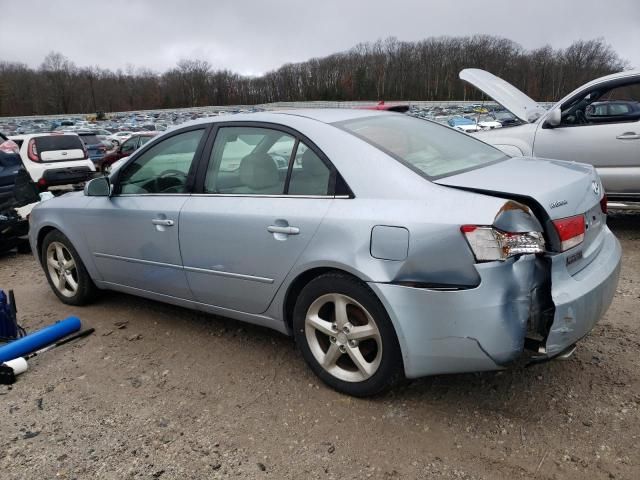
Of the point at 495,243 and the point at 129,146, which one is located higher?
the point at 495,243

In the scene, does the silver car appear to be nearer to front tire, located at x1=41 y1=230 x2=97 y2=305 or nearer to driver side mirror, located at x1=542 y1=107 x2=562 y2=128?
front tire, located at x1=41 y1=230 x2=97 y2=305

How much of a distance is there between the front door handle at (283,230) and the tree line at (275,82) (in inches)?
3192

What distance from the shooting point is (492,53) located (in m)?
78.8

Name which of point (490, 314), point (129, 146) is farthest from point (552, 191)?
point (129, 146)

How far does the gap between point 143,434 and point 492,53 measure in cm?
8589

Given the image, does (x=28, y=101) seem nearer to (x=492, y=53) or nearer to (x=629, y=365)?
(x=492, y=53)

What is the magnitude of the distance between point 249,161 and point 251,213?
1.34 feet

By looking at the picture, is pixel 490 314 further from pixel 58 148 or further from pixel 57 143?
pixel 57 143

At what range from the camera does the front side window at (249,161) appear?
3.03m

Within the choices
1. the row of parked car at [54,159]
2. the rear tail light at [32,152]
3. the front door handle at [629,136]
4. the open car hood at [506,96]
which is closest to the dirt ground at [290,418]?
the front door handle at [629,136]

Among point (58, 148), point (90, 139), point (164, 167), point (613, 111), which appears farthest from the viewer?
point (90, 139)

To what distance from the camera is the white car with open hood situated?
5863 millimetres

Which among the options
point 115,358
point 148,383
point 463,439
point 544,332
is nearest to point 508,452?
point 463,439

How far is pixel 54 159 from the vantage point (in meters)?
12.1
